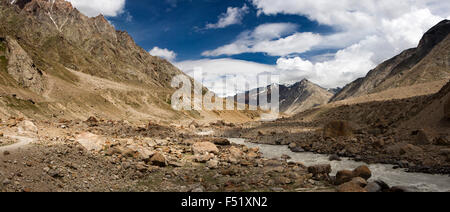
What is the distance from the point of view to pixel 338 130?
3381cm

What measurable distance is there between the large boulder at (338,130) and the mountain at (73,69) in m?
46.9

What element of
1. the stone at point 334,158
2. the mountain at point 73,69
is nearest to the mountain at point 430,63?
the stone at point 334,158

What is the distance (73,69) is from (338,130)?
392 ft

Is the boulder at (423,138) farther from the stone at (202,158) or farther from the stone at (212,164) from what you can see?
the stone at (202,158)

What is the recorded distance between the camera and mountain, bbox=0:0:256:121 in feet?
190

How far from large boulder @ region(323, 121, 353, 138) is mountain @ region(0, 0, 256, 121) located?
4690 centimetres

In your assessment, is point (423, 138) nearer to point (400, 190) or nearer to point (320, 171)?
point (320, 171)

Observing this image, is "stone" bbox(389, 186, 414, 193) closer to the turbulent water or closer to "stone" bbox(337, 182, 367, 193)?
the turbulent water

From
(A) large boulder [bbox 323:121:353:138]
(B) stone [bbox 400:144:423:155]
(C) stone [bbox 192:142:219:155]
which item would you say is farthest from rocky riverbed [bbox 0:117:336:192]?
(A) large boulder [bbox 323:121:353:138]

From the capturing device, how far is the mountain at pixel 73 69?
57.8 meters

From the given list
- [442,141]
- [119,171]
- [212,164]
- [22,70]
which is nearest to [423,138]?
[442,141]
